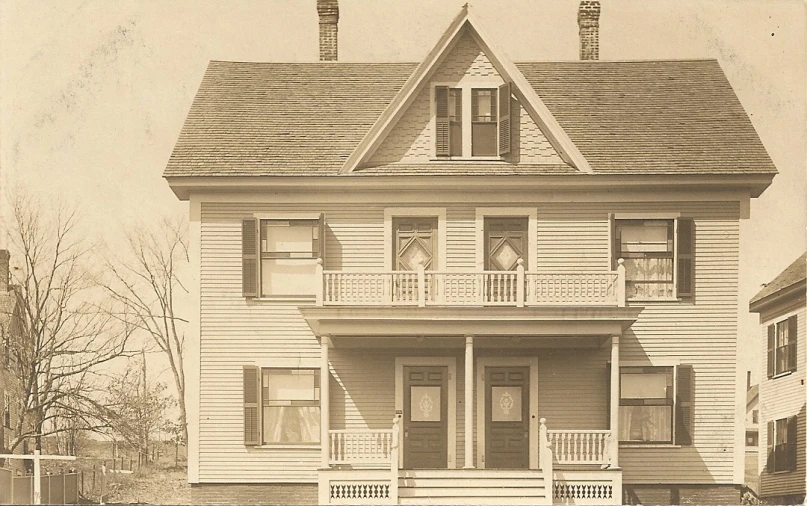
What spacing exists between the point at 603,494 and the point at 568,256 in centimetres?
523

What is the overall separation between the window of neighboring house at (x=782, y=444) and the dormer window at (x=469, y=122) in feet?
33.7

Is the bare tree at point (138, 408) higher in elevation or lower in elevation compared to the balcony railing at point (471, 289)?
lower

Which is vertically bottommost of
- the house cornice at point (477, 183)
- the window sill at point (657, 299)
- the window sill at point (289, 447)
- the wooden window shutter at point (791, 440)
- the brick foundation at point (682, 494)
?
the brick foundation at point (682, 494)

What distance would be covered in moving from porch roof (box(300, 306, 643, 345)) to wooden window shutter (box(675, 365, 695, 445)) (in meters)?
2.40

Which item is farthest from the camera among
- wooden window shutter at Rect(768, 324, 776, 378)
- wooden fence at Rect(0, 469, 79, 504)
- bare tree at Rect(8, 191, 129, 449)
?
bare tree at Rect(8, 191, 129, 449)

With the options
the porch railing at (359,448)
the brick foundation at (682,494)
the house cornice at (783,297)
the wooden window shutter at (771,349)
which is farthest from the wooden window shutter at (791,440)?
the porch railing at (359,448)

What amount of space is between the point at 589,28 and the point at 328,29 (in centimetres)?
651

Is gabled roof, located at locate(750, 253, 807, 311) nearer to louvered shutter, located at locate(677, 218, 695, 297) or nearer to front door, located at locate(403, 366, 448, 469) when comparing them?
louvered shutter, located at locate(677, 218, 695, 297)

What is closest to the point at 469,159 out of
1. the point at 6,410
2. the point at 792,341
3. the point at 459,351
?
the point at 459,351

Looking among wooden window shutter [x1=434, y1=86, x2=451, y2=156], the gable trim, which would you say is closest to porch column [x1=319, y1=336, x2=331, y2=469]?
the gable trim

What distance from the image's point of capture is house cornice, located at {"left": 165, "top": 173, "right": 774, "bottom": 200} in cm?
2284

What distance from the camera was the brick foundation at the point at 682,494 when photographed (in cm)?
2245

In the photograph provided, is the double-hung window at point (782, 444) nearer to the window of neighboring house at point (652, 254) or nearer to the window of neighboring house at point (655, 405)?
the window of neighboring house at point (655, 405)

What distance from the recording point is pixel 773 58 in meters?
23.6
